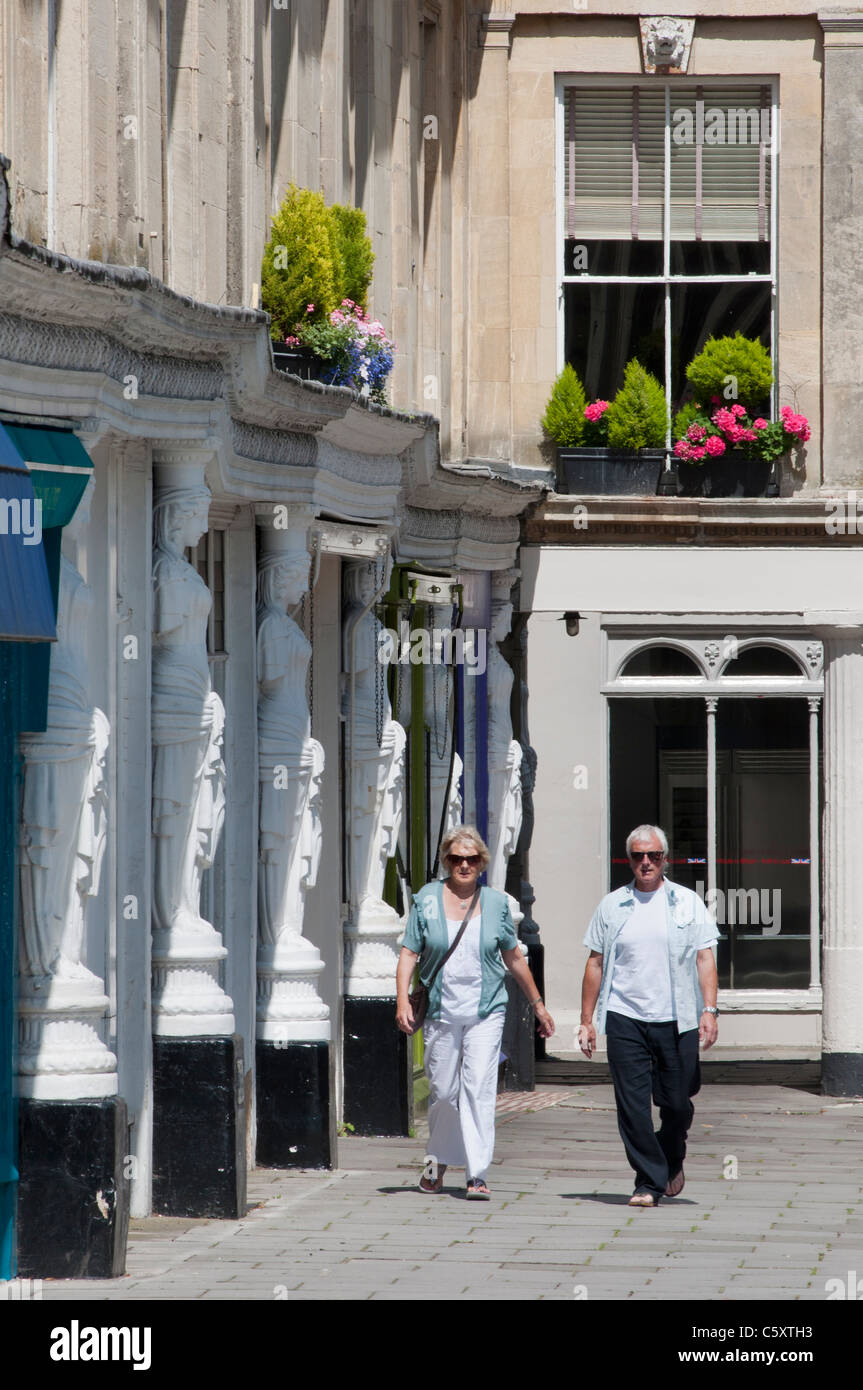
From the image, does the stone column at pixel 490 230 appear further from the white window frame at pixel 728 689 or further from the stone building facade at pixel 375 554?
the white window frame at pixel 728 689

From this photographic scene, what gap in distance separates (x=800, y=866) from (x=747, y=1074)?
7.17 feet

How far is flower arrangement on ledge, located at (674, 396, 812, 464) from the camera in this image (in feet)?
61.8

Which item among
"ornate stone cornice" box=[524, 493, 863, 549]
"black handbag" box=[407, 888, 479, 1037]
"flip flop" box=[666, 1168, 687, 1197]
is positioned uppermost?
"ornate stone cornice" box=[524, 493, 863, 549]

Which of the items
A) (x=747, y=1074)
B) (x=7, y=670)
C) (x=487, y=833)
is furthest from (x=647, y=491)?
(x=7, y=670)

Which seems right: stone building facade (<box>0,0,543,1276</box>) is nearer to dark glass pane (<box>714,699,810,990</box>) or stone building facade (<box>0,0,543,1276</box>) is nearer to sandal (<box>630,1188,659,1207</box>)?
sandal (<box>630,1188,659,1207</box>)

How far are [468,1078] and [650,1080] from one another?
852 mm

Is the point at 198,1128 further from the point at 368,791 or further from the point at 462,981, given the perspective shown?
the point at 368,791

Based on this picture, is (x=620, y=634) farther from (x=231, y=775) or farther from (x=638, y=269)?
(x=231, y=775)

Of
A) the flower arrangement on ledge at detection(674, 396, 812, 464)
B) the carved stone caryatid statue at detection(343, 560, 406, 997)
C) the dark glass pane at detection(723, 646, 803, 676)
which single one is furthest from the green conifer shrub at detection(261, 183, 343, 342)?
the dark glass pane at detection(723, 646, 803, 676)

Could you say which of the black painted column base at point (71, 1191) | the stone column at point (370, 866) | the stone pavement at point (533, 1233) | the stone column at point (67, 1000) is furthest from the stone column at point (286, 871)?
the black painted column base at point (71, 1191)

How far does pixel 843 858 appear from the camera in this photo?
55.8 ft

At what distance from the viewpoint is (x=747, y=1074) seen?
724 inches

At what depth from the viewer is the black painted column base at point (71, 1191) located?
368 inches

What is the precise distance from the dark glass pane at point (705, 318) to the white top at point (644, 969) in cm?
863
